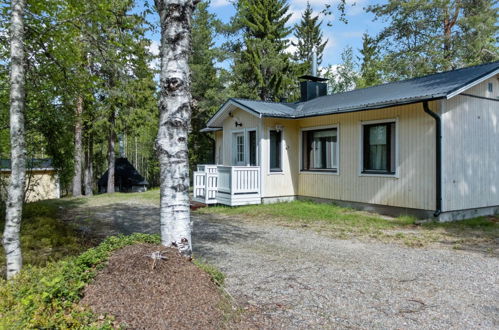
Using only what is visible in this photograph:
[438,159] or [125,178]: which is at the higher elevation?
[438,159]

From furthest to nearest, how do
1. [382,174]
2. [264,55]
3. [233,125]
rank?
[264,55] → [233,125] → [382,174]

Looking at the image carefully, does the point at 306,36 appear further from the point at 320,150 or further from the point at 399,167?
the point at 399,167

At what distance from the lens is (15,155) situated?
3.71 m

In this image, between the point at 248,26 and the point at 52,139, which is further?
the point at 248,26

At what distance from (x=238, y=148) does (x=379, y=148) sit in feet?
16.5

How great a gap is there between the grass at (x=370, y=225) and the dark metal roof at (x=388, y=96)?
8.90 feet

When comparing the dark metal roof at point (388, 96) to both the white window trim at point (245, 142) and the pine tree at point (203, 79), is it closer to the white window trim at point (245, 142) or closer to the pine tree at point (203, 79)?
the white window trim at point (245, 142)

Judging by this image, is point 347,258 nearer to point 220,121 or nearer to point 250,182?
point 250,182

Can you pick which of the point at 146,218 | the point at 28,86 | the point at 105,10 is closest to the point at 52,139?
the point at 28,86

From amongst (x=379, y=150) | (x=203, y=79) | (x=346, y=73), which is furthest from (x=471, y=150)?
(x=346, y=73)

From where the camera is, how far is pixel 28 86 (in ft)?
19.1

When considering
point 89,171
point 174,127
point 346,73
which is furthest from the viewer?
point 346,73

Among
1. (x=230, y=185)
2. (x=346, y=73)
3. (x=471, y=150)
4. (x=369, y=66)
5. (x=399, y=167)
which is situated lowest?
(x=230, y=185)

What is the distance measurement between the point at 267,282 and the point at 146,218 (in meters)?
5.65
